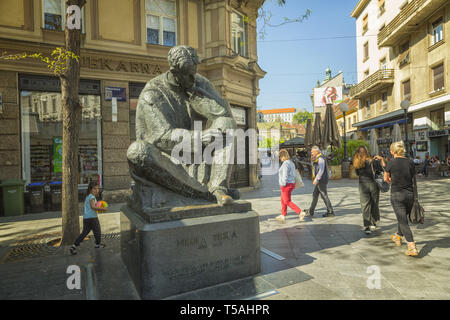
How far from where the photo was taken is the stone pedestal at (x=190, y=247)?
250 centimetres

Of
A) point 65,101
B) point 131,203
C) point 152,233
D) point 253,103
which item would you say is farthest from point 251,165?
point 152,233

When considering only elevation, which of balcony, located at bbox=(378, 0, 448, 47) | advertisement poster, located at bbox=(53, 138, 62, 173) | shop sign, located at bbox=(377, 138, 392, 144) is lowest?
advertisement poster, located at bbox=(53, 138, 62, 173)

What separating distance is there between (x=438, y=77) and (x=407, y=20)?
200 inches

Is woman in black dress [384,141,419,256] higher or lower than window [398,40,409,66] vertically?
lower

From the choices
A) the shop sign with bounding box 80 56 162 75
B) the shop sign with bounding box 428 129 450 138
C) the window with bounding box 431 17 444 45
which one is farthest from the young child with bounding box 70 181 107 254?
the window with bounding box 431 17 444 45

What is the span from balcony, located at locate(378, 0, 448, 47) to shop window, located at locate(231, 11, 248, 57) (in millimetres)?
14073

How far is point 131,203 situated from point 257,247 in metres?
1.58

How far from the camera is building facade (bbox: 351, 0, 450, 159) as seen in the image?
61.9 feet

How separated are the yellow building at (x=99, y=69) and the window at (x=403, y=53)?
1822cm

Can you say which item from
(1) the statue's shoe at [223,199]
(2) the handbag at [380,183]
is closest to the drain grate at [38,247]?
(1) the statue's shoe at [223,199]

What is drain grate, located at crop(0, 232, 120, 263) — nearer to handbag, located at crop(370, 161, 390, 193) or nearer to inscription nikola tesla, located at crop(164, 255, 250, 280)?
inscription nikola tesla, located at crop(164, 255, 250, 280)

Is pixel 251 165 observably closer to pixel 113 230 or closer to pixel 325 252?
pixel 113 230

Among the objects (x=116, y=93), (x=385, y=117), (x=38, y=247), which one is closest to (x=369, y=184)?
(x=38, y=247)

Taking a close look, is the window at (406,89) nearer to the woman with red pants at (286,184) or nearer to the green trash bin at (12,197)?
the woman with red pants at (286,184)
